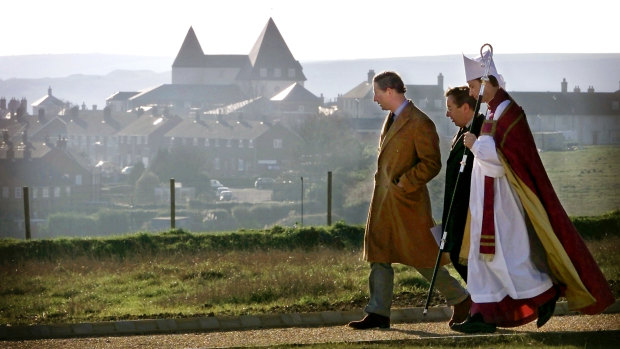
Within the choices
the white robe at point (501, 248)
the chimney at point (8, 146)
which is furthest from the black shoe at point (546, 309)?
the chimney at point (8, 146)

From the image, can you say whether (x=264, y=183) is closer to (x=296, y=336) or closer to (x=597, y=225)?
(x=597, y=225)

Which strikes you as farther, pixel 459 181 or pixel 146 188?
pixel 146 188

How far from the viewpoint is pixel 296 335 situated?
26.7ft

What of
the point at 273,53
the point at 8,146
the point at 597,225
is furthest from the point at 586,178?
the point at 273,53

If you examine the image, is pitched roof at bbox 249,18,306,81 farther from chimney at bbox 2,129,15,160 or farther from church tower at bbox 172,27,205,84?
chimney at bbox 2,129,15,160

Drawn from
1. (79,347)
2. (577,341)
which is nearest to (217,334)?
(79,347)

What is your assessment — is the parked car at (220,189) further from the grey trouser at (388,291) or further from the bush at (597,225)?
the grey trouser at (388,291)

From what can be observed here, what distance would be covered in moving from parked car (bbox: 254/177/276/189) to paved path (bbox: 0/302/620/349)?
303 feet

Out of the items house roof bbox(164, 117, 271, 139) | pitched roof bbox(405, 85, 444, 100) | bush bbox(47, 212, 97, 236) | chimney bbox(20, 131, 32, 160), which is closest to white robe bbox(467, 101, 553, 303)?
bush bbox(47, 212, 97, 236)

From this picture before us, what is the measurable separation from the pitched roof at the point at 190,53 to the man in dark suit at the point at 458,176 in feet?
569

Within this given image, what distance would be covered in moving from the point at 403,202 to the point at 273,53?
543 feet

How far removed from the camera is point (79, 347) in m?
8.02

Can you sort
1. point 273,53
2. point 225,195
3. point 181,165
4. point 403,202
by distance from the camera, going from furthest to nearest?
point 273,53 < point 181,165 < point 225,195 < point 403,202

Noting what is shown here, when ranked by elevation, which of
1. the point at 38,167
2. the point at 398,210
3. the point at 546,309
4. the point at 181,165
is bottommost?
the point at 181,165
